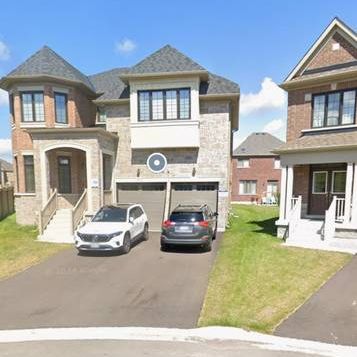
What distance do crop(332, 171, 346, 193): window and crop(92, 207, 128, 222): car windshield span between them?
1033 centimetres

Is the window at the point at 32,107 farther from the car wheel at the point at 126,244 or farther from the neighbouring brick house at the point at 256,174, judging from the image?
the neighbouring brick house at the point at 256,174

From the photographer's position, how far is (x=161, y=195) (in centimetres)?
1680

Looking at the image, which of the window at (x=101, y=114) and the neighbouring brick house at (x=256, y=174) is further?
the neighbouring brick house at (x=256, y=174)

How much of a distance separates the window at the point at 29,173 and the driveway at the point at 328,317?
16.2m

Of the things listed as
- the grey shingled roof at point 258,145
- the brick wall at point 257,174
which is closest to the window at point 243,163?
the brick wall at point 257,174

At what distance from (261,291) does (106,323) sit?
3.83 metres

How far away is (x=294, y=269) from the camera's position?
8.55 m

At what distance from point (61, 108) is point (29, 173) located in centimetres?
456

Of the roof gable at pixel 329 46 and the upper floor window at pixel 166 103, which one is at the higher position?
the roof gable at pixel 329 46

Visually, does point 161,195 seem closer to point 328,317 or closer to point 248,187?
point 328,317

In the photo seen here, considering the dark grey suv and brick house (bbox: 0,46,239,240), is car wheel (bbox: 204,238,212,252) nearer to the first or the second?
the dark grey suv

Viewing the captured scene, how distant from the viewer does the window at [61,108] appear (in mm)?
17312

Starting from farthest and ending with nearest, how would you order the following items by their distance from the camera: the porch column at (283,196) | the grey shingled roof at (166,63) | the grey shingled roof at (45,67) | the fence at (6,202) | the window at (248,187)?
the window at (248,187), the fence at (6,202), the grey shingled roof at (45,67), the grey shingled roof at (166,63), the porch column at (283,196)

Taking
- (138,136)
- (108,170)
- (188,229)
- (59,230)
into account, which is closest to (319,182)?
(188,229)
